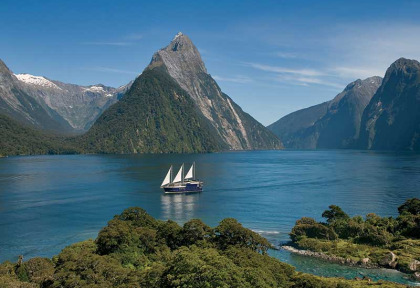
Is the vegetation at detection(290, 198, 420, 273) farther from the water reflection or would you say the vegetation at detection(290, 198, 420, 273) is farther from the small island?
the water reflection

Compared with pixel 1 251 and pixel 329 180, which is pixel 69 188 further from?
pixel 329 180

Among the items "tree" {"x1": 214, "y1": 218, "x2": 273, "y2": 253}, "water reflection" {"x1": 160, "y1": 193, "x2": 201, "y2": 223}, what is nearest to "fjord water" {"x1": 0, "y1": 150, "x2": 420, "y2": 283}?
"water reflection" {"x1": 160, "y1": 193, "x2": 201, "y2": 223}

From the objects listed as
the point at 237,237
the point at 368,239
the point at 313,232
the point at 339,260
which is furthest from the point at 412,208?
the point at 237,237

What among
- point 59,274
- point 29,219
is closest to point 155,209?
point 29,219

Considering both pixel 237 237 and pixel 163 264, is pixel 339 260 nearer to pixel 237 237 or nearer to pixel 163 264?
pixel 237 237

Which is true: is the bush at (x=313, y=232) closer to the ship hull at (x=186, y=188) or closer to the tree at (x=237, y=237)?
the tree at (x=237, y=237)
